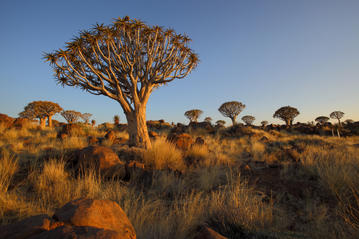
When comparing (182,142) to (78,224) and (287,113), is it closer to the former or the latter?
(78,224)

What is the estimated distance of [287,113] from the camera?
33.0 metres

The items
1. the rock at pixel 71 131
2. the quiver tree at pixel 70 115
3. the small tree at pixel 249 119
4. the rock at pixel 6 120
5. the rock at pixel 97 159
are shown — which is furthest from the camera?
the small tree at pixel 249 119

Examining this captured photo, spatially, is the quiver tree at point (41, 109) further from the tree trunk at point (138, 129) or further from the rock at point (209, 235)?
the rock at point (209, 235)

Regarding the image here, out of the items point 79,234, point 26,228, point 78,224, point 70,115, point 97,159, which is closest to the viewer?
point 79,234

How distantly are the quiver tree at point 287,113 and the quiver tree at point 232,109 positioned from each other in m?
7.94

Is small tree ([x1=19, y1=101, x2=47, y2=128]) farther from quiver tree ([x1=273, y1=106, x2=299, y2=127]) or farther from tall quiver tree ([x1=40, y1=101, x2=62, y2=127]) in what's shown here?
quiver tree ([x1=273, y1=106, x2=299, y2=127])

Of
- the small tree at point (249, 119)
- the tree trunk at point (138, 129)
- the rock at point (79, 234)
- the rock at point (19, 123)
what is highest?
the small tree at point (249, 119)

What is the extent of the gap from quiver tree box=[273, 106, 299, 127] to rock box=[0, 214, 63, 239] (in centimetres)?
3824

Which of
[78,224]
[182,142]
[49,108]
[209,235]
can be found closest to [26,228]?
[78,224]

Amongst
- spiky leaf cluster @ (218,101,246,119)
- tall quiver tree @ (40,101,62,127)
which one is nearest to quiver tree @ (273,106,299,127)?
spiky leaf cluster @ (218,101,246,119)

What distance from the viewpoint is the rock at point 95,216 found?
1.48 meters

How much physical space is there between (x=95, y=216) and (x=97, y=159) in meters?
3.27

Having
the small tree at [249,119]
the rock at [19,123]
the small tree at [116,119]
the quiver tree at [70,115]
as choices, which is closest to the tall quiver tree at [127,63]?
the rock at [19,123]

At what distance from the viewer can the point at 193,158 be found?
276 inches
